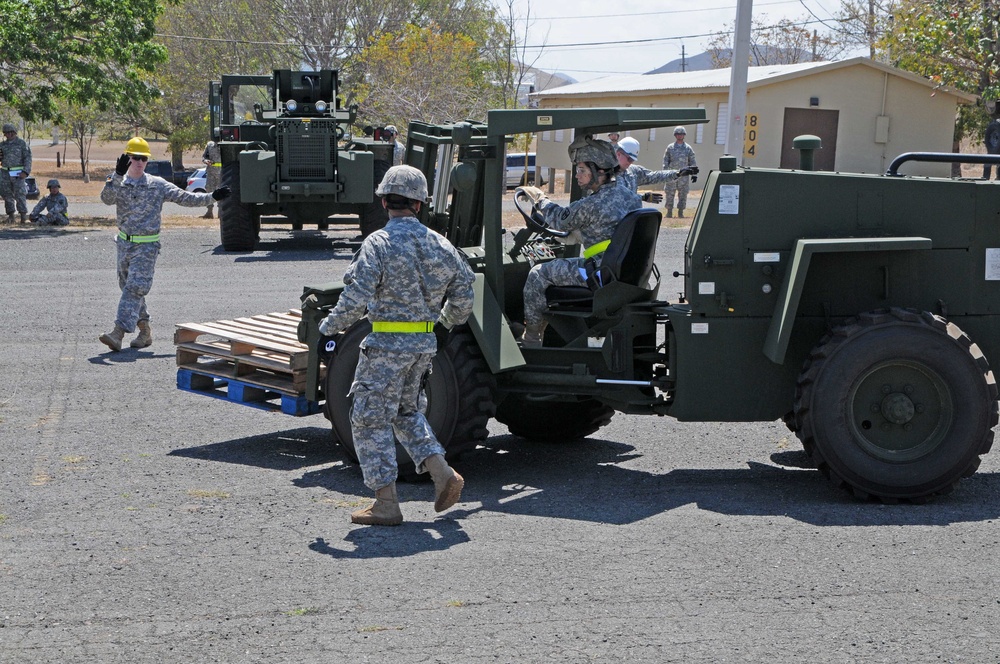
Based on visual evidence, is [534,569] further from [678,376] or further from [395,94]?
[395,94]

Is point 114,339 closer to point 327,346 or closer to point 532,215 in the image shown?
point 327,346

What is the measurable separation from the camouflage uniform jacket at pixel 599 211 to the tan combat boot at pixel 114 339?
5.45m

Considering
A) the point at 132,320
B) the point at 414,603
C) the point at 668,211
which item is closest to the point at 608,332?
the point at 414,603

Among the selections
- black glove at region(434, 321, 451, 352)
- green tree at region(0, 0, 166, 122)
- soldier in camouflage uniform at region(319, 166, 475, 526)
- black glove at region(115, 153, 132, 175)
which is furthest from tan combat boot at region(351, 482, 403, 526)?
green tree at region(0, 0, 166, 122)

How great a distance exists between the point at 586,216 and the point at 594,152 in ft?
1.28

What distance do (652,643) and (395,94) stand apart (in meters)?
38.5

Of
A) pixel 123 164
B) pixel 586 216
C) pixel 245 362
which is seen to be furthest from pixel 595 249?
pixel 123 164

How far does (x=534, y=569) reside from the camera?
555 cm

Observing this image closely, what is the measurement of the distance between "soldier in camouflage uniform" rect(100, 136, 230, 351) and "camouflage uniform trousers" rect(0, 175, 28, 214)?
13.0 meters

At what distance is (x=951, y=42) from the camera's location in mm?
28281

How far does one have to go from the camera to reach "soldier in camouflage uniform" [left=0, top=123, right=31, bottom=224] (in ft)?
74.8

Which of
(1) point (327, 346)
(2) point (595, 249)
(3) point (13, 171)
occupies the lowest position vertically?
(1) point (327, 346)

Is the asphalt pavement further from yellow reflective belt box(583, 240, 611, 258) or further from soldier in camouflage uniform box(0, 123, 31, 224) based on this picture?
soldier in camouflage uniform box(0, 123, 31, 224)

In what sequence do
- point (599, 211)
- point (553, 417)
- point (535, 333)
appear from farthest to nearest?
point (553, 417) < point (535, 333) < point (599, 211)
